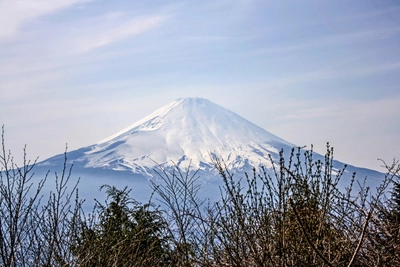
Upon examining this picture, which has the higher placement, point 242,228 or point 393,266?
point 242,228

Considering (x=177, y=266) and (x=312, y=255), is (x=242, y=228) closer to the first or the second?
(x=312, y=255)

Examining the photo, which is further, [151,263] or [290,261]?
[151,263]

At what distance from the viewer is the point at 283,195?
4.65 metres

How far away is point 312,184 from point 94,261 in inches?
134

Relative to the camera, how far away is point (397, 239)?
188 inches

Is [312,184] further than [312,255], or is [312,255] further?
[312,184]

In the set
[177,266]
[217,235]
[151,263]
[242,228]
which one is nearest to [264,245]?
[242,228]

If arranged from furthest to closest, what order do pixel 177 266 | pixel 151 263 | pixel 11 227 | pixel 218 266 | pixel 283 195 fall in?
pixel 151 263 → pixel 177 266 → pixel 218 266 → pixel 11 227 → pixel 283 195

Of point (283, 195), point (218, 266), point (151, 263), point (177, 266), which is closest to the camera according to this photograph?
point (283, 195)

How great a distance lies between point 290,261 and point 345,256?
0.69 m

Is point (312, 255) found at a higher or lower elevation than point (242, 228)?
lower

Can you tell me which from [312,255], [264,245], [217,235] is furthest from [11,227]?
[312,255]

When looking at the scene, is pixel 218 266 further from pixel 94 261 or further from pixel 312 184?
pixel 94 261

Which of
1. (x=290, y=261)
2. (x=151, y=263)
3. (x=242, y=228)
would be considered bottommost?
(x=151, y=263)
